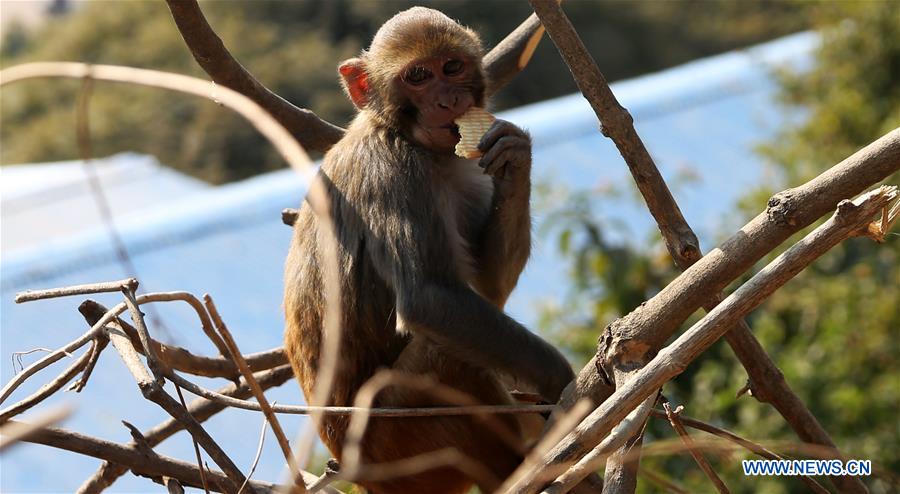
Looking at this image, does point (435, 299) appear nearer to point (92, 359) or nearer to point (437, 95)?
point (437, 95)

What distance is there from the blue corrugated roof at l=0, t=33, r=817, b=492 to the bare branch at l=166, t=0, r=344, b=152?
0.90 m

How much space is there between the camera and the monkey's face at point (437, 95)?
13.0 feet

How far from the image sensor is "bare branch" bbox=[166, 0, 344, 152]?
3.71 meters

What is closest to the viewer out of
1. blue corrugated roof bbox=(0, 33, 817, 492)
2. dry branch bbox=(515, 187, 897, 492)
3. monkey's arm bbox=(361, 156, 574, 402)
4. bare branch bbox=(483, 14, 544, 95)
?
dry branch bbox=(515, 187, 897, 492)

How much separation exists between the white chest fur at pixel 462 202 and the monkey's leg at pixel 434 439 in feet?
1.51

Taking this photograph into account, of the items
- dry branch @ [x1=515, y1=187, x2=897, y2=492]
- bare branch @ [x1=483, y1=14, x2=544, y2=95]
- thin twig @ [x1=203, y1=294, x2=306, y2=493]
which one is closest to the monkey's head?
bare branch @ [x1=483, y1=14, x2=544, y2=95]

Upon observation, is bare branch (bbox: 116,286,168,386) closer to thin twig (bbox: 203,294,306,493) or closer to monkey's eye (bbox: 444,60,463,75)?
thin twig (bbox: 203,294,306,493)

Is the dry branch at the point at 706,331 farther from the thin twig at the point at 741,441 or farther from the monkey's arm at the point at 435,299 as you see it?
the monkey's arm at the point at 435,299

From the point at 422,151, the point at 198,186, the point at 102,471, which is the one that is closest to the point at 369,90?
the point at 422,151

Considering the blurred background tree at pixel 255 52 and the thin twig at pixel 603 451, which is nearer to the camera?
the thin twig at pixel 603 451

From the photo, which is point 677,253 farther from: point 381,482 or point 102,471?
point 102,471

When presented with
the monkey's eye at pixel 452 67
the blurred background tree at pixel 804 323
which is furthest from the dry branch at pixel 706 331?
the blurred background tree at pixel 804 323

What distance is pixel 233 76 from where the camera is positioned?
154 inches

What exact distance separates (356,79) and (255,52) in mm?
17516
